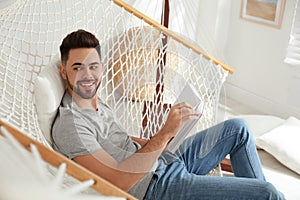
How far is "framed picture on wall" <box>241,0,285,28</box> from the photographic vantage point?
3082 mm

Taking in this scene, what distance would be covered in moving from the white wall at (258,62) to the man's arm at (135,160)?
1.87 m

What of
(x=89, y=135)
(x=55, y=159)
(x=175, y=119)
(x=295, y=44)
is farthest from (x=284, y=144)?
(x=55, y=159)

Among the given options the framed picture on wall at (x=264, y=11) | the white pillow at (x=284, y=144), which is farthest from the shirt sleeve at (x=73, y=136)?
the framed picture on wall at (x=264, y=11)

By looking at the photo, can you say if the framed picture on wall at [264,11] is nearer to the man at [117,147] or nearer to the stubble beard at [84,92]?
the man at [117,147]

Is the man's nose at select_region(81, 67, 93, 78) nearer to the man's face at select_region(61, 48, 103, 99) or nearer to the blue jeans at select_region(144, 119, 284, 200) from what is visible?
the man's face at select_region(61, 48, 103, 99)

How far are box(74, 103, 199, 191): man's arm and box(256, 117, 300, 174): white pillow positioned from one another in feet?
4.02

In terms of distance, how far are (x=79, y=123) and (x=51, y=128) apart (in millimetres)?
118

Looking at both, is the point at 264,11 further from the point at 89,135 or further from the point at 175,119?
the point at 89,135

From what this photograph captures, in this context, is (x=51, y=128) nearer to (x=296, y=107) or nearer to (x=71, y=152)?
(x=71, y=152)

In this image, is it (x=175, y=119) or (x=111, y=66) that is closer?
(x=175, y=119)

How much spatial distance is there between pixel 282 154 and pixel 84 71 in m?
1.48

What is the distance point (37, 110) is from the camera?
1461 millimetres

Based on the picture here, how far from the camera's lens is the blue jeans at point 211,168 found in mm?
1450

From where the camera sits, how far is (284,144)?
8.34 ft
